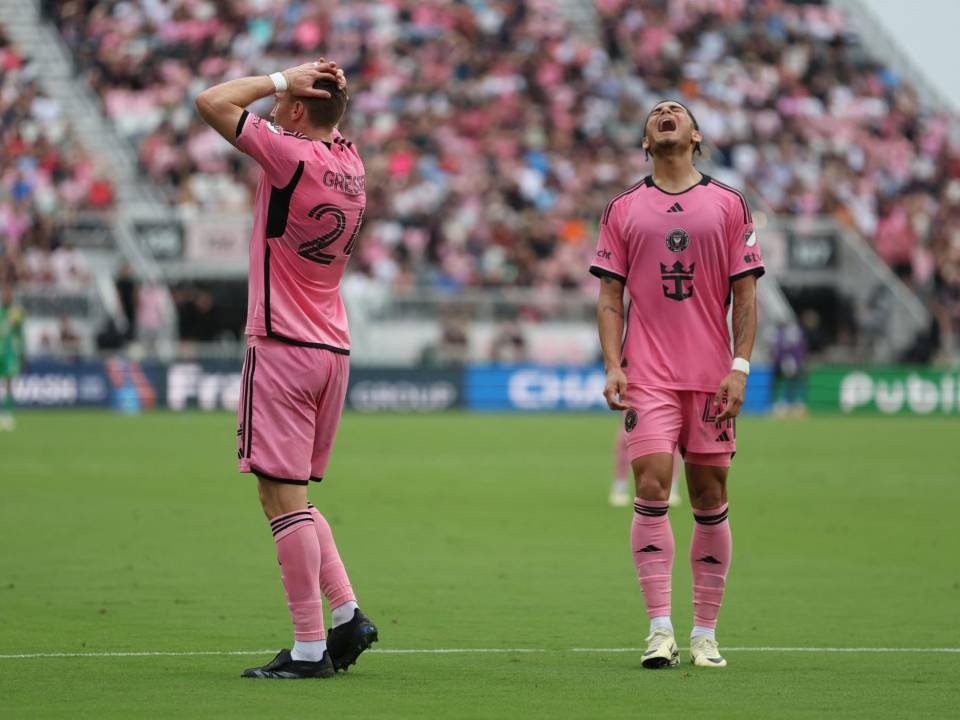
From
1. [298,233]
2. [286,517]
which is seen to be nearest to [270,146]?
[298,233]

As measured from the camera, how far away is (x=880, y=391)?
38.1m

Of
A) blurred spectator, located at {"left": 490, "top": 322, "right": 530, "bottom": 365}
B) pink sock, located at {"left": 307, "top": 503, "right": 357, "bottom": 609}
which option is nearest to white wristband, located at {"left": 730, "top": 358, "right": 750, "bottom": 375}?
pink sock, located at {"left": 307, "top": 503, "right": 357, "bottom": 609}

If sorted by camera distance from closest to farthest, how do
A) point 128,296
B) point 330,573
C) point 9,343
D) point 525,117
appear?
point 330,573 → point 9,343 → point 128,296 → point 525,117

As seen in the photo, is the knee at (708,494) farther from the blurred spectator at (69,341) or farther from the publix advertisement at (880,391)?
the publix advertisement at (880,391)

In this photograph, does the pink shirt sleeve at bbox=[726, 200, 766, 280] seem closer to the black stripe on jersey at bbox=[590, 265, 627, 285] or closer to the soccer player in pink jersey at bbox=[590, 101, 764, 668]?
the soccer player in pink jersey at bbox=[590, 101, 764, 668]

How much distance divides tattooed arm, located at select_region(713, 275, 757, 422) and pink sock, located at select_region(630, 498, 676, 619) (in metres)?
0.50

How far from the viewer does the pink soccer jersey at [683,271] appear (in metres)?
7.92

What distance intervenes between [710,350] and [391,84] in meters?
32.6

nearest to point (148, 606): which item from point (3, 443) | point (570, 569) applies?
point (570, 569)

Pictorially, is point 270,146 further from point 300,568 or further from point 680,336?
point 680,336

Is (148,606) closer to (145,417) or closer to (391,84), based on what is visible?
(145,417)

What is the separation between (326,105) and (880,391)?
3205cm

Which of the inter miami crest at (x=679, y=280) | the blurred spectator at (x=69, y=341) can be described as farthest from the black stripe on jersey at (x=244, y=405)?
the blurred spectator at (x=69, y=341)

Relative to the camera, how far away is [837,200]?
131ft
